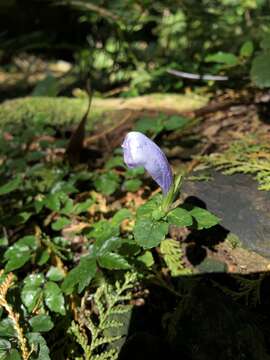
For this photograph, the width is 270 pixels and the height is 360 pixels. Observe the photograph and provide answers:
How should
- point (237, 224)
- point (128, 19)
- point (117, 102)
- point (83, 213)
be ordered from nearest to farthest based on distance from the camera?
point (237, 224), point (83, 213), point (117, 102), point (128, 19)

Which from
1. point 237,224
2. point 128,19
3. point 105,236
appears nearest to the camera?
point 237,224

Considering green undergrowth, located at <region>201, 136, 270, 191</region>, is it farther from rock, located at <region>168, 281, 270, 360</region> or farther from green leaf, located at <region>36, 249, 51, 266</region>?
green leaf, located at <region>36, 249, 51, 266</region>

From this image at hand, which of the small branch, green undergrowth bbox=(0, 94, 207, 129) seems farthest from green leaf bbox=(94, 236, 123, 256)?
the small branch

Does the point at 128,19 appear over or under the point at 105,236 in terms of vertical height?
over

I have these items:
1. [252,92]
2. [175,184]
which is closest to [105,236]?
[175,184]

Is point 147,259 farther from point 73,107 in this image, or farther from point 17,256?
point 73,107

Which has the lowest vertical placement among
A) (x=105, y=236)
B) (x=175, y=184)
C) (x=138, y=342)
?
(x=138, y=342)

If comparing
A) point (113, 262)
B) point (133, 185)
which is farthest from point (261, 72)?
point (113, 262)

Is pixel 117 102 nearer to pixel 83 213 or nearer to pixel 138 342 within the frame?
pixel 83 213
